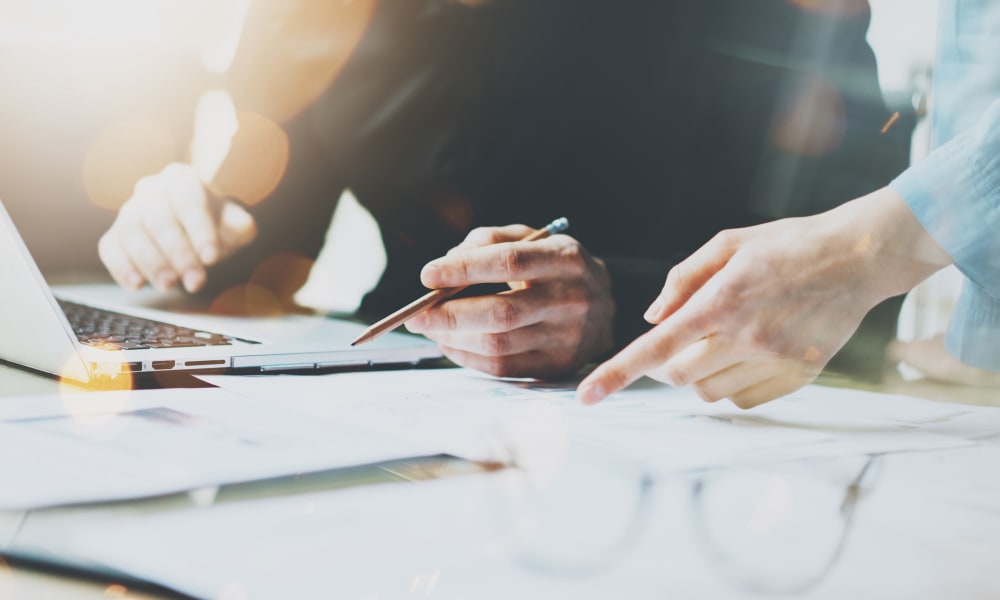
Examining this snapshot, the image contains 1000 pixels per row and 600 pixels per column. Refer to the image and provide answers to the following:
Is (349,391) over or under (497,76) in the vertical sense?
under

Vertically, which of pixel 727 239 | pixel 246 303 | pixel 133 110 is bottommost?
pixel 246 303

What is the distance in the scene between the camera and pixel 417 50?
93 centimetres

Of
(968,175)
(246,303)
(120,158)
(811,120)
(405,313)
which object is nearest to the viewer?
(968,175)

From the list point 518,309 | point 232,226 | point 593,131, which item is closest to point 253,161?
point 232,226

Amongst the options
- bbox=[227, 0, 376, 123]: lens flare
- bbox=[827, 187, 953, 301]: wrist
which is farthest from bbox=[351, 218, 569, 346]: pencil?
bbox=[227, 0, 376, 123]: lens flare

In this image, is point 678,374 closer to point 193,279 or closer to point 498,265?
point 498,265

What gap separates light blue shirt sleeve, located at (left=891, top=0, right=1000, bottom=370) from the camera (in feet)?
1.16

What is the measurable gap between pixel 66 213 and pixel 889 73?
3.29 ft

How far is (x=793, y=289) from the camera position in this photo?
36cm

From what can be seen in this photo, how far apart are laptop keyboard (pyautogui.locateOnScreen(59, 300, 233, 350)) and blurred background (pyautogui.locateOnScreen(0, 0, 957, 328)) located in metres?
0.32

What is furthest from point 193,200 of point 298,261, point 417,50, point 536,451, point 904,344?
point 904,344

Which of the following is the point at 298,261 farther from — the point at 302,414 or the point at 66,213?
the point at 302,414

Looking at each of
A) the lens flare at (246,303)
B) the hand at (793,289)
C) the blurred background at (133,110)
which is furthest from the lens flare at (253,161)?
the hand at (793,289)

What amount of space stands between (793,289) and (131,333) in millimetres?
425
